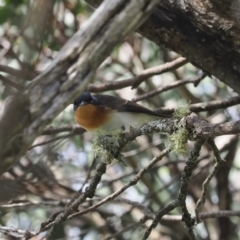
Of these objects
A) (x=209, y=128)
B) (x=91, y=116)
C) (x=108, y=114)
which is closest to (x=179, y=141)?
(x=209, y=128)

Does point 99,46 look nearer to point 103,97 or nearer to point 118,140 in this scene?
point 118,140

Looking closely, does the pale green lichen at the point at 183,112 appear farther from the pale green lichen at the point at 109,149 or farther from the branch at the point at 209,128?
the pale green lichen at the point at 109,149

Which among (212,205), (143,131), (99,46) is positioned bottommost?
(99,46)

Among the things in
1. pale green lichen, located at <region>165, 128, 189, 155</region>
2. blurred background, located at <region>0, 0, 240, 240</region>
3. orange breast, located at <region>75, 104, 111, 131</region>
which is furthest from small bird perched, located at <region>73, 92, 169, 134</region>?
pale green lichen, located at <region>165, 128, 189, 155</region>

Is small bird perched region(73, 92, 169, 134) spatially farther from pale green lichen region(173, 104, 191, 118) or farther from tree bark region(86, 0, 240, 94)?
pale green lichen region(173, 104, 191, 118)

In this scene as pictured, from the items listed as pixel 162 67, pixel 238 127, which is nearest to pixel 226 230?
pixel 162 67

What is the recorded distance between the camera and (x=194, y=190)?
566 centimetres

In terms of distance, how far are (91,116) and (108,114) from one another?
0.18m

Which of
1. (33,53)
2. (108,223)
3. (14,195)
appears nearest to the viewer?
(33,53)

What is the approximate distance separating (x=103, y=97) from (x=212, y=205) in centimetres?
153

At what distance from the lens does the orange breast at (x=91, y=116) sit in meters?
4.57

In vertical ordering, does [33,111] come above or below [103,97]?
below

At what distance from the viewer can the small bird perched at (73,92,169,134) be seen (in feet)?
15.1

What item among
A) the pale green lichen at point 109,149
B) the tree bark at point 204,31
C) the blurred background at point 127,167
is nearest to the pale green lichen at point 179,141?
the pale green lichen at point 109,149
